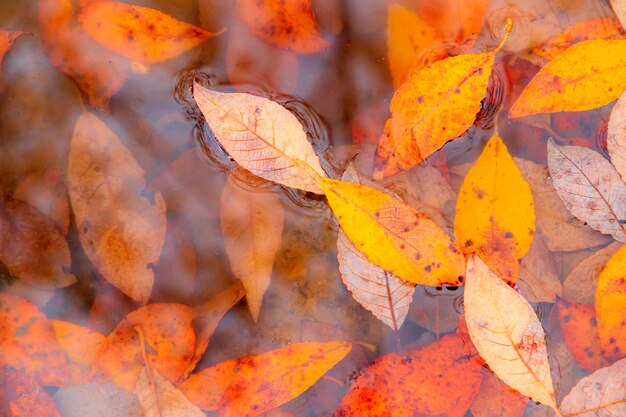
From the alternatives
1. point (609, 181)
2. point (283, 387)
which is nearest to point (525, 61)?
point (609, 181)

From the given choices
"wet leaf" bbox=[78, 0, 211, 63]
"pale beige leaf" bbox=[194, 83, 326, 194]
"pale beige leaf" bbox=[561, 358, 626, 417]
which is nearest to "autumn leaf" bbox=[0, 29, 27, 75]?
"wet leaf" bbox=[78, 0, 211, 63]

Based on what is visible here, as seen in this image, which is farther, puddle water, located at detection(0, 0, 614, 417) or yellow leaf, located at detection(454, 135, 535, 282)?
puddle water, located at detection(0, 0, 614, 417)

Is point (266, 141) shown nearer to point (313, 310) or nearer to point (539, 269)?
point (313, 310)

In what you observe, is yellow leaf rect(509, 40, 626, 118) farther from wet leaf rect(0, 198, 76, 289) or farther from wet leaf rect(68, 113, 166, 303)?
wet leaf rect(0, 198, 76, 289)

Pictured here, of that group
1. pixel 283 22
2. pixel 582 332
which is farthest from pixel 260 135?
pixel 582 332

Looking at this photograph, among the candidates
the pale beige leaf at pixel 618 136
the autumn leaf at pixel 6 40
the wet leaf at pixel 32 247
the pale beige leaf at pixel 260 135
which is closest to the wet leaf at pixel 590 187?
the pale beige leaf at pixel 618 136

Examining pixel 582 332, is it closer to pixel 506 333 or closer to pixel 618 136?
pixel 506 333
